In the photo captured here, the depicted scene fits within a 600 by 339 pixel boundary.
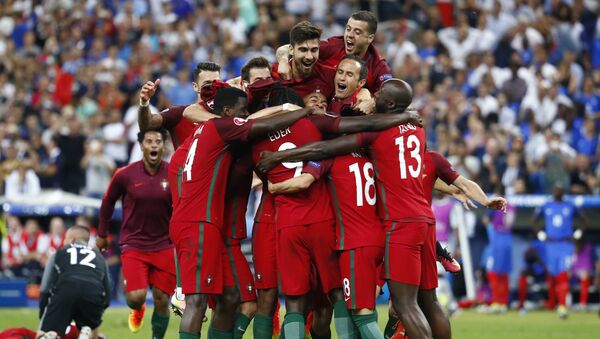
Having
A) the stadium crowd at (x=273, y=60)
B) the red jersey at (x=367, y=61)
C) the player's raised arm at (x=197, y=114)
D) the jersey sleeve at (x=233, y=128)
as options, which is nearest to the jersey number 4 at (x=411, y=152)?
the red jersey at (x=367, y=61)

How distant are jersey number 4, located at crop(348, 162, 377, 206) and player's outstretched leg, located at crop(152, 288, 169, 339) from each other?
145 inches

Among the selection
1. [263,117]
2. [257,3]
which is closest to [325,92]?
[263,117]

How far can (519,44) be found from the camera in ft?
81.9

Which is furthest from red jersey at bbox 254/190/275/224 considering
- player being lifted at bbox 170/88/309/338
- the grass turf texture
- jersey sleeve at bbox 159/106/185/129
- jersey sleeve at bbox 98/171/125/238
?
the grass turf texture

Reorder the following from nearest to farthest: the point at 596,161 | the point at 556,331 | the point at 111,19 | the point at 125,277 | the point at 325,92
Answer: the point at 325,92, the point at 125,277, the point at 556,331, the point at 596,161, the point at 111,19

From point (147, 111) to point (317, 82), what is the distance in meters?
1.67

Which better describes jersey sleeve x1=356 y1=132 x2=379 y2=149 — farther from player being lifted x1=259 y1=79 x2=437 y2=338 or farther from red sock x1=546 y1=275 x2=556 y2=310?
red sock x1=546 y1=275 x2=556 y2=310

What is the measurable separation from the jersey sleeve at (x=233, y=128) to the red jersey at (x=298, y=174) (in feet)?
0.98

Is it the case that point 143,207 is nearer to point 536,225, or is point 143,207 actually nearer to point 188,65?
point 536,225

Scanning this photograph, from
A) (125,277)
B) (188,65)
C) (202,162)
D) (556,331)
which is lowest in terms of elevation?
(556,331)

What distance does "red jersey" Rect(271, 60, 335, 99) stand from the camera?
37.9 feet

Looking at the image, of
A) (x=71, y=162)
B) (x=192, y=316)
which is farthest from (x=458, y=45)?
(x=192, y=316)

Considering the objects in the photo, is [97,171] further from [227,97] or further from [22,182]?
[227,97]

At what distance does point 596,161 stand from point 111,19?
11448mm
